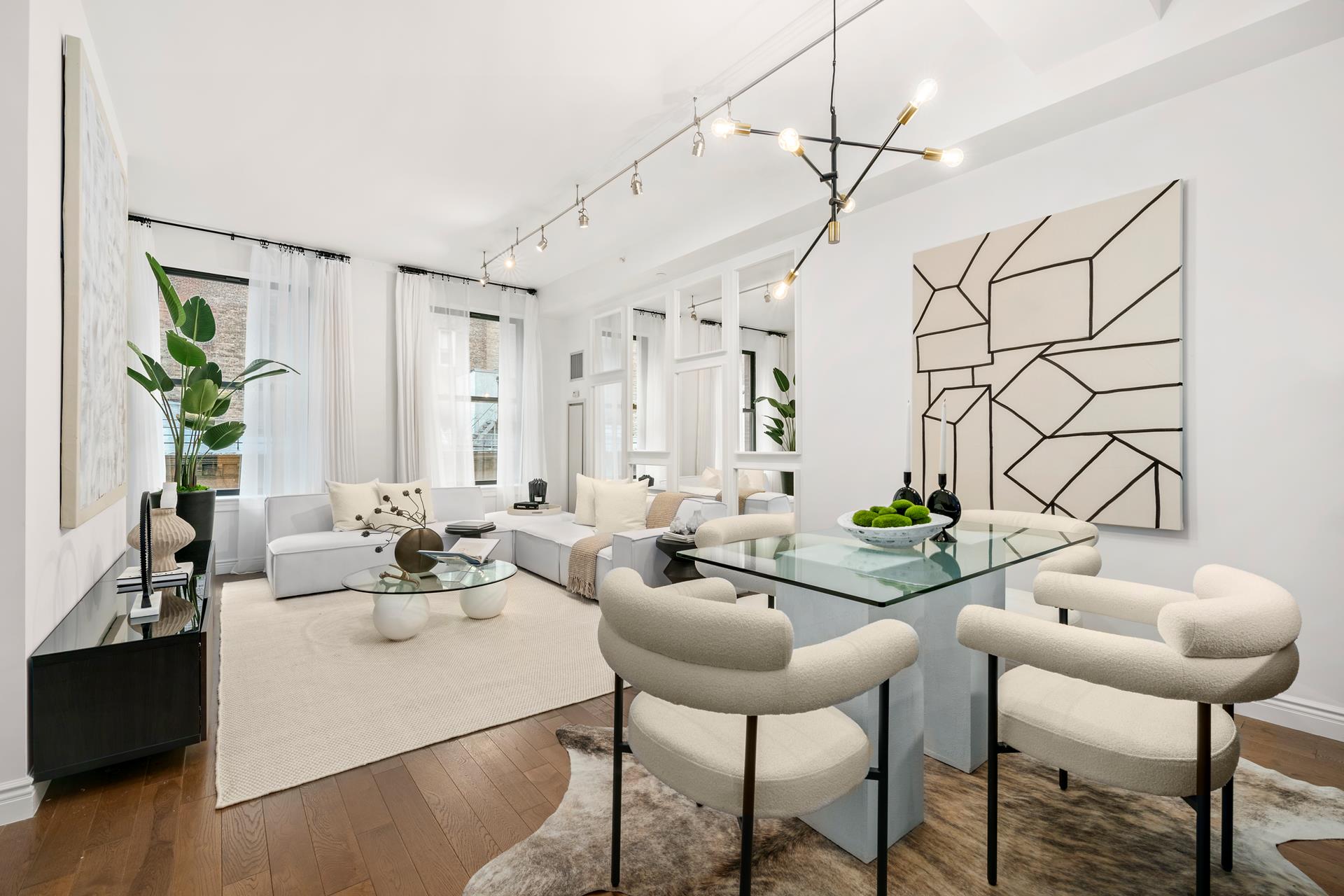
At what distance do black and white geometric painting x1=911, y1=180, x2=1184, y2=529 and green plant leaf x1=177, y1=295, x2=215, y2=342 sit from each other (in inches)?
182

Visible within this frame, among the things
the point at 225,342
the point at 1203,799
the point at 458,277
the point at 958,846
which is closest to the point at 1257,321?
the point at 1203,799

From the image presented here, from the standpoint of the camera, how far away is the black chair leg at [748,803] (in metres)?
1.10

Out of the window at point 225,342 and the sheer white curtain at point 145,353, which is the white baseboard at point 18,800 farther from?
the window at point 225,342

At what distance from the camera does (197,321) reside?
13.4 ft

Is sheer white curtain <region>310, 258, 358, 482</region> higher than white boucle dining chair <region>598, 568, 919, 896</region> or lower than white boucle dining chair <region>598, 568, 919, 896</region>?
higher

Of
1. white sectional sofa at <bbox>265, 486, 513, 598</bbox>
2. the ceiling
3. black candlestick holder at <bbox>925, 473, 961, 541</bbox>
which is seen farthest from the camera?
white sectional sofa at <bbox>265, 486, 513, 598</bbox>

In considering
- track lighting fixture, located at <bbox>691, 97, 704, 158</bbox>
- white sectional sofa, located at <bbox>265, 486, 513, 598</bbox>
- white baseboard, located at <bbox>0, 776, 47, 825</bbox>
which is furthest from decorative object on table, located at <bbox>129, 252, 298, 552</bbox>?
track lighting fixture, located at <bbox>691, 97, 704, 158</bbox>

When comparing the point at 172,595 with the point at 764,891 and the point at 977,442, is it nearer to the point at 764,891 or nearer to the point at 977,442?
the point at 764,891

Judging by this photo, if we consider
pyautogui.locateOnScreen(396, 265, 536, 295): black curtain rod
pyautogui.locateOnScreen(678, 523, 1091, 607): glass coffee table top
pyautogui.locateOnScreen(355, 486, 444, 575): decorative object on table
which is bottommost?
pyautogui.locateOnScreen(355, 486, 444, 575): decorative object on table

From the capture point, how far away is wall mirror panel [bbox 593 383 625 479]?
594 centimetres

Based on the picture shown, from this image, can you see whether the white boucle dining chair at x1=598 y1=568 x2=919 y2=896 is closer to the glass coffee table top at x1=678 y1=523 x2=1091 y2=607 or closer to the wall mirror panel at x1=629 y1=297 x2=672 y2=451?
the glass coffee table top at x1=678 y1=523 x2=1091 y2=607

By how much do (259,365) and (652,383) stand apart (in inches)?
122

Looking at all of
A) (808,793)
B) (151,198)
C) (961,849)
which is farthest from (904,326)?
(151,198)

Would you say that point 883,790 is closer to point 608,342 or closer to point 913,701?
point 913,701
